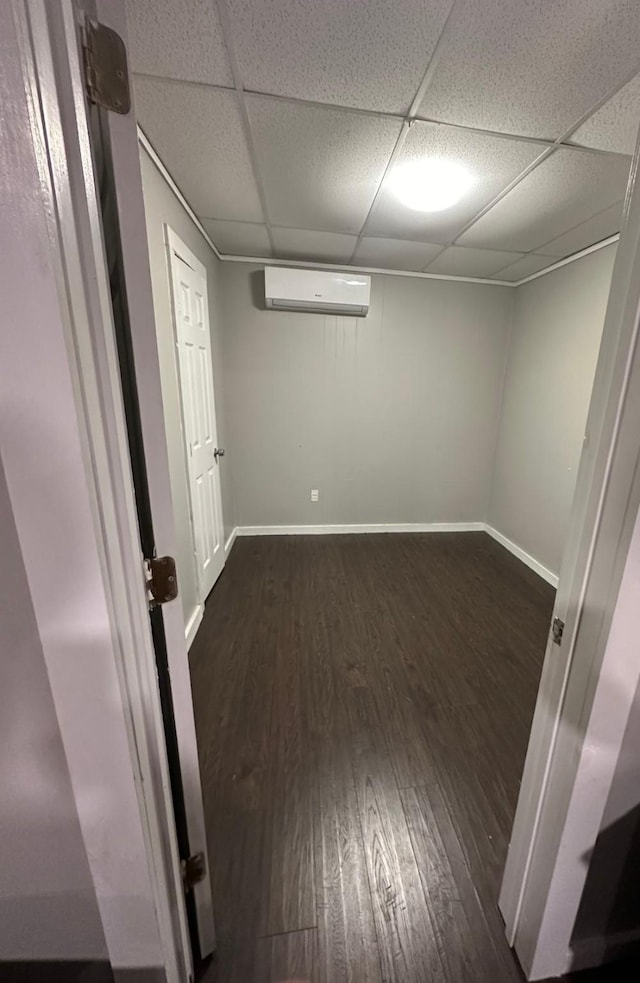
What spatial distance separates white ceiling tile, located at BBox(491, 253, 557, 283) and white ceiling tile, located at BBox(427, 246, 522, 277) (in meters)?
0.07

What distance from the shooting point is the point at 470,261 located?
110 inches

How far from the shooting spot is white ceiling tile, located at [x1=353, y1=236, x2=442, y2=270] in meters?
2.50

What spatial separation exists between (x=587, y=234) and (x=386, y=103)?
1.80m

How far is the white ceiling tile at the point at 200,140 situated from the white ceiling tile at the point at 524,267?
6.78 feet

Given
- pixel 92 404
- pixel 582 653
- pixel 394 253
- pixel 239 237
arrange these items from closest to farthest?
pixel 92 404, pixel 582 653, pixel 239 237, pixel 394 253

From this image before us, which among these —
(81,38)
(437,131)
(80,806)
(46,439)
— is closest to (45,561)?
(46,439)

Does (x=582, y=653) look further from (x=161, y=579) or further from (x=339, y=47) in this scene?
(x=339, y=47)

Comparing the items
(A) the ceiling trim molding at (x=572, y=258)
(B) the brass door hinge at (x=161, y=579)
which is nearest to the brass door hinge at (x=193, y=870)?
(B) the brass door hinge at (x=161, y=579)

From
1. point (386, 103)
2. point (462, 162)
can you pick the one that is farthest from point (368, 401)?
point (386, 103)

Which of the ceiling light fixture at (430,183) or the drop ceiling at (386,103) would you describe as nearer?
the drop ceiling at (386,103)

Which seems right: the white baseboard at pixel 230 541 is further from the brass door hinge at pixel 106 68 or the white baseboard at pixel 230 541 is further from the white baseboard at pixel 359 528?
the brass door hinge at pixel 106 68

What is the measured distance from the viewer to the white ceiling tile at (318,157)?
133 cm

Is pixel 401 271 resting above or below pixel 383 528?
above

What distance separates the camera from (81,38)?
434 millimetres
